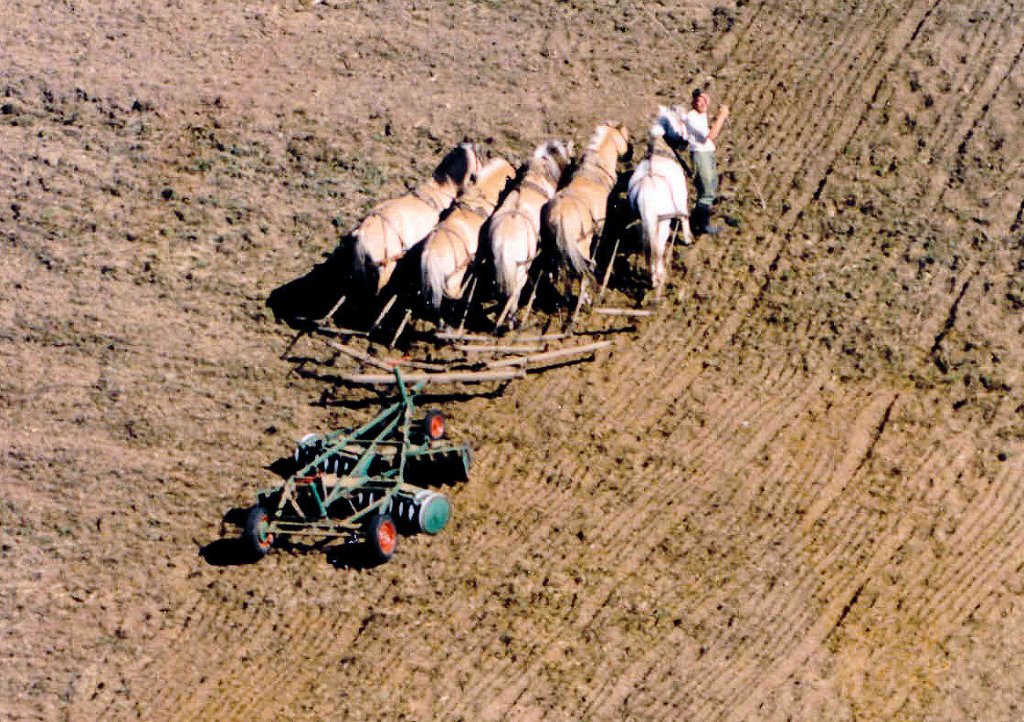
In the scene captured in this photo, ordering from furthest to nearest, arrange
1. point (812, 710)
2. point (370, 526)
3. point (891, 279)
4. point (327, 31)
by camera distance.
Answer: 1. point (327, 31)
2. point (891, 279)
3. point (370, 526)
4. point (812, 710)

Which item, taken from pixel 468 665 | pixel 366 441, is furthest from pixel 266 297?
pixel 468 665

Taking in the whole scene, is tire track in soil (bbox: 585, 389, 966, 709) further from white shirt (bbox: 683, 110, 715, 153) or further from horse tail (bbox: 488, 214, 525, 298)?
white shirt (bbox: 683, 110, 715, 153)

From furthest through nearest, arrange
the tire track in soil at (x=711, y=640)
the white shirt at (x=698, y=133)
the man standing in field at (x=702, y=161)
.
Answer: the white shirt at (x=698, y=133), the man standing in field at (x=702, y=161), the tire track in soil at (x=711, y=640)

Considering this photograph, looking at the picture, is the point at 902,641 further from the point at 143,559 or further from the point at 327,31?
the point at 327,31

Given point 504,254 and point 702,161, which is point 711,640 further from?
point 702,161

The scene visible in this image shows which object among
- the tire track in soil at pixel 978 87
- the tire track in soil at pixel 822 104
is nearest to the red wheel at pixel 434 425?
the tire track in soil at pixel 822 104

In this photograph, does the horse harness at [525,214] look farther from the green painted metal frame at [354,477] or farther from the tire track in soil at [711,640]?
the tire track in soil at [711,640]
